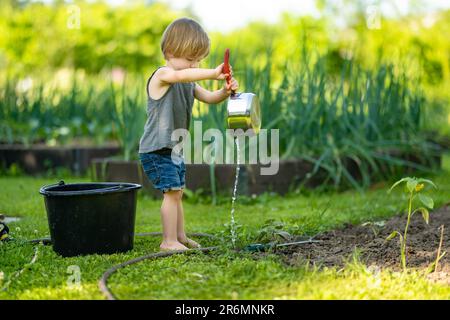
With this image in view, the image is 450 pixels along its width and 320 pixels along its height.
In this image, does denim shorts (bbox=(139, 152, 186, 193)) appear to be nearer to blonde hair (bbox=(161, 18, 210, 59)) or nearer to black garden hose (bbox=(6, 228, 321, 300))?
black garden hose (bbox=(6, 228, 321, 300))

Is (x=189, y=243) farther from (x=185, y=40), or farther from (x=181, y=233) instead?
(x=185, y=40)

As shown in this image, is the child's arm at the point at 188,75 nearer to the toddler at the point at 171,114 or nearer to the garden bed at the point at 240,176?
the toddler at the point at 171,114

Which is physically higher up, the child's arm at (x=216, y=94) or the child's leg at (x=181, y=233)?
the child's arm at (x=216, y=94)

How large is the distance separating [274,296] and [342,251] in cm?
78

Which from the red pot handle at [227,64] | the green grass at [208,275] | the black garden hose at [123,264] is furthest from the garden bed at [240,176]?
the red pot handle at [227,64]

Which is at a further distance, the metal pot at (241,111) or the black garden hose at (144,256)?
the metal pot at (241,111)

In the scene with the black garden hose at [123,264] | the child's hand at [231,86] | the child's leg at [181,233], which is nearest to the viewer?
the black garden hose at [123,264]

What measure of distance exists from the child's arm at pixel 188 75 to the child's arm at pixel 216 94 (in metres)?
0.12

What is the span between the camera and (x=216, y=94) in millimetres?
3252

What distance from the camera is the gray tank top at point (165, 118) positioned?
3.18 m

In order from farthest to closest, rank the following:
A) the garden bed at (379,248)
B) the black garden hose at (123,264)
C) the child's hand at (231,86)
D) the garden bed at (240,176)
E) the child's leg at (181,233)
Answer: the garden bed at (240,176) < the child's leg at (181,233) < the child's hand at (231,86) < the garden bed at (379,248) < the black garden hose at (123,264)

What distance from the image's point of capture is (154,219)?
163 inches

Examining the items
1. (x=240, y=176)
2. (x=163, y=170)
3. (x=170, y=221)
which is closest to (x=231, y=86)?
(x=163, y=170)

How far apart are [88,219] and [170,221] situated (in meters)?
0.41
